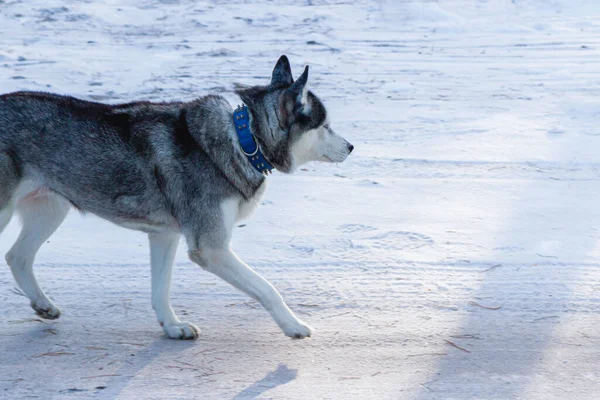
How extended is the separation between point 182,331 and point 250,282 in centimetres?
49

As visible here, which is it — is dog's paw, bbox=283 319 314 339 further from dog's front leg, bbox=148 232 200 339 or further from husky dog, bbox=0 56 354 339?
dog's front leg, bbox=148 232 200 339

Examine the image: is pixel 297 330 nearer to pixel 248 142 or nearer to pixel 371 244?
pixel 248 142

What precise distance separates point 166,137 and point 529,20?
8.68 metres

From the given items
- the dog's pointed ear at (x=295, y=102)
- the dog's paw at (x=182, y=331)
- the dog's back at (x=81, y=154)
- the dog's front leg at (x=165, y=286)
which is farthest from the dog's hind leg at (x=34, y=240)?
the dog's pointed ear at (x=295, y=102)

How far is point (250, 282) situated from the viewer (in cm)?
411

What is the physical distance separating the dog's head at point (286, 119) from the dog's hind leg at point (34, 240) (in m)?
1.08

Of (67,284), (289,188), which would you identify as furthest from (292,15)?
(67,284)

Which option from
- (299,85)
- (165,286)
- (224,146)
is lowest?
(165,286)

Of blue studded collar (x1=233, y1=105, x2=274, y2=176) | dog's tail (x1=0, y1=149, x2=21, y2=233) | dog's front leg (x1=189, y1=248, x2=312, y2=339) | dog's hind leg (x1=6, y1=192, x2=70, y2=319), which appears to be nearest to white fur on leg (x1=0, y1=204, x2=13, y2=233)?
dog's tail (x1=0, y1=149, x2=21, y2=233)

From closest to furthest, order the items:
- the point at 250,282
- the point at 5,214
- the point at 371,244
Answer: the point at 250,282 → the point at 5,214 → the point at 371,244

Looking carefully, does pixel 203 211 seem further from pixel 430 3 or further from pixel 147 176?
pixel 430 3

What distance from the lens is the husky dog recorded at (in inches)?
165

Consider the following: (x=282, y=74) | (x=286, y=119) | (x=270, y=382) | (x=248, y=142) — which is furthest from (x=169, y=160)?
(x=270, y=382)

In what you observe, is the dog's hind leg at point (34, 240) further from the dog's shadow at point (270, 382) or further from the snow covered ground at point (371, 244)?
the dog's shadow at point (270, 382)
